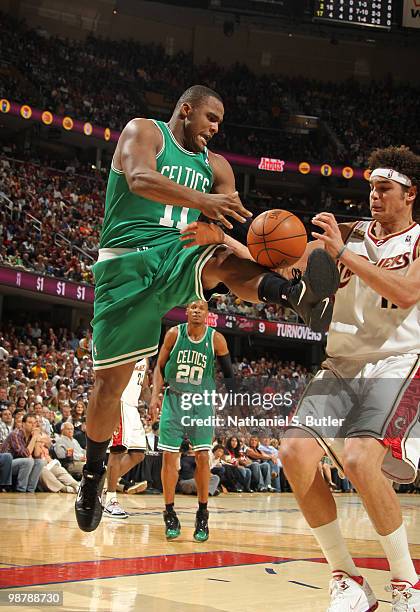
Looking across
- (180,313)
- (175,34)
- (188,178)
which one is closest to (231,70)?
(175,34)

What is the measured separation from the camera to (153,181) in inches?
156

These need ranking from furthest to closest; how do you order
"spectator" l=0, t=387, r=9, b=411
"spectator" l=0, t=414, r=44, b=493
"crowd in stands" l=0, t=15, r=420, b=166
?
"crowd in stands" l=0, t=15, r=420, b=166
"spectator" l=0, t=387, r=9, b=411
"spectator" l=0, t=414, r=44, b=493

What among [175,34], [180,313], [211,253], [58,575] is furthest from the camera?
[175,34]

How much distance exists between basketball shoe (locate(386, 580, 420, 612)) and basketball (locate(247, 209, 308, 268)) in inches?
62.2

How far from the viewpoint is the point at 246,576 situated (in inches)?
185

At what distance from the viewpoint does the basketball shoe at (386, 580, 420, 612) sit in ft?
11.5

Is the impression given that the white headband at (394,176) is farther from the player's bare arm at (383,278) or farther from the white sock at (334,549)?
the white sock at (334,549)

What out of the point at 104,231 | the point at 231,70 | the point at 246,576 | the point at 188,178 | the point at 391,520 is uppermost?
the point at 231,70

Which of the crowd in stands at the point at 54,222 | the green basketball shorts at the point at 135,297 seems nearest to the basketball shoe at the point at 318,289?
the green basketball shorts at the point at 135,297

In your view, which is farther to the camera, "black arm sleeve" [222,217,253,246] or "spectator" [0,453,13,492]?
"spectator" [0,453,13,492]

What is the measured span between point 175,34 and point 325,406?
96.7ft

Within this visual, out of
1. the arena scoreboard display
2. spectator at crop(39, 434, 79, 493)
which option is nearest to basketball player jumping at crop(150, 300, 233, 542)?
spectator at crop(39, 434, 79, 493)

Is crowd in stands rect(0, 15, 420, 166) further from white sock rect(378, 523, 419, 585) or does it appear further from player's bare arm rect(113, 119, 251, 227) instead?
white sock rect(378, 523, 419, 585)

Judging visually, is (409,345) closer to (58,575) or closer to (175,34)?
(58,575)
